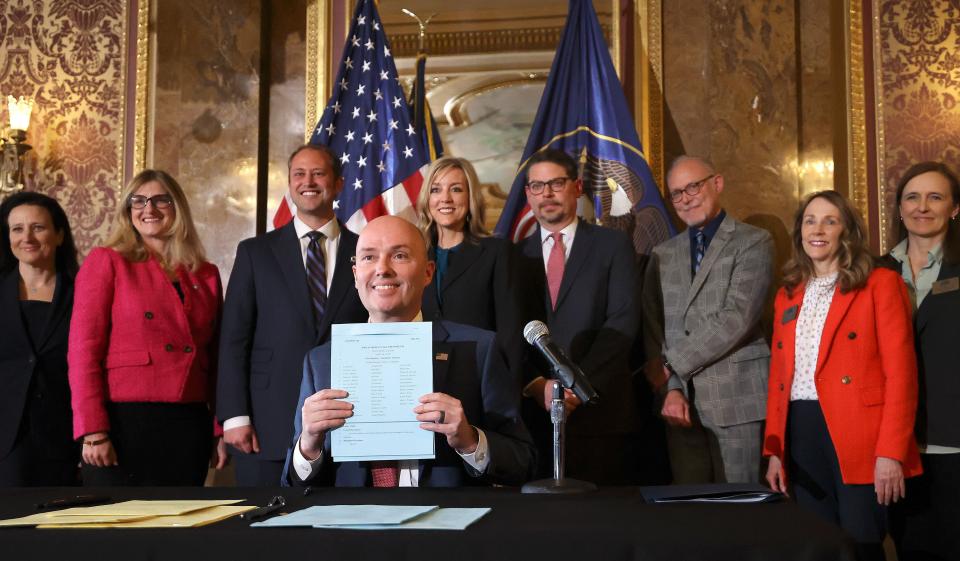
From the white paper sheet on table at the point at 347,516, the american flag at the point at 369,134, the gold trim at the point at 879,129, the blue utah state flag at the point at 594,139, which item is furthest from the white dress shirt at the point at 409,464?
the gold trim at the point at 879,129

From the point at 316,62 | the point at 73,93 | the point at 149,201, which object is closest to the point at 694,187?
the point at 149,201

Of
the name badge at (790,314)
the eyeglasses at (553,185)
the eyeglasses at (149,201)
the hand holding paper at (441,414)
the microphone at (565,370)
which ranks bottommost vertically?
the hand holding paper at (441,414)

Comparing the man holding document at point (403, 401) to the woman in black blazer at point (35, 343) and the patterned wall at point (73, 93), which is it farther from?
the patterned wall at point (73, 93)

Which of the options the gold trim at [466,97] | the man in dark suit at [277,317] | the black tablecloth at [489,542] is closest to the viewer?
the black tablecloth at [489,542]

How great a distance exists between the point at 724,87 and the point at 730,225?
1613 millimetres

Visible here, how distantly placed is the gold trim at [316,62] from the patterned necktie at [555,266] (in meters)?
2.24

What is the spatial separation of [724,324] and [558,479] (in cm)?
190

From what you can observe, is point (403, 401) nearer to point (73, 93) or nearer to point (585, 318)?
point (585, 318)

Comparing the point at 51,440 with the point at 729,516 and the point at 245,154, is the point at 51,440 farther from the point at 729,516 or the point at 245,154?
the point at 729,516

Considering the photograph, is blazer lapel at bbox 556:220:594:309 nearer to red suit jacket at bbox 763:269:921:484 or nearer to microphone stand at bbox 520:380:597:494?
red suit jacket at bbox 763:269:921:484

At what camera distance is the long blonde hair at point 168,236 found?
156 inches

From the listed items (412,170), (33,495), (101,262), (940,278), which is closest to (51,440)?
(101,262)

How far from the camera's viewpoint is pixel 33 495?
2.35 meters

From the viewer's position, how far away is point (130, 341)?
3.82 meters
